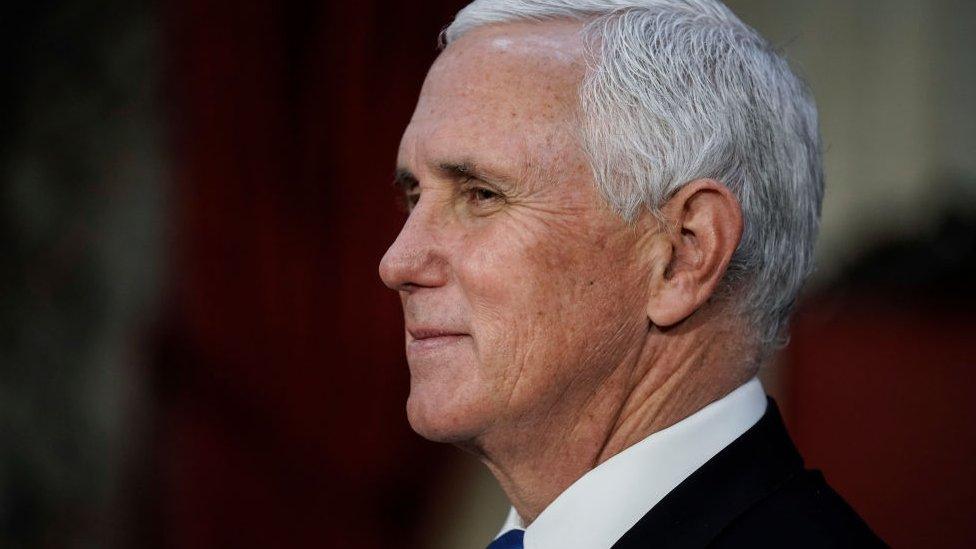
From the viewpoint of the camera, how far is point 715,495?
1.73 meters

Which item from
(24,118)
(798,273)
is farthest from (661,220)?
(24,118)

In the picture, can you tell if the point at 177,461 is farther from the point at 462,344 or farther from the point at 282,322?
the point at 462,344

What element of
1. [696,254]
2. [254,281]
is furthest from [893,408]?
[254,281]

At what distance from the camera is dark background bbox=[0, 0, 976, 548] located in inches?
142

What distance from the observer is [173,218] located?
13.1 feet

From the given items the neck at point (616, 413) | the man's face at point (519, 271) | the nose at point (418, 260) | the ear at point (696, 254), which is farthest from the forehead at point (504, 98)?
the neck at point (616, 413)

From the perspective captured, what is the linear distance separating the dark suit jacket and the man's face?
0.23 m

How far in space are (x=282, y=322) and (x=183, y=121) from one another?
76 cm

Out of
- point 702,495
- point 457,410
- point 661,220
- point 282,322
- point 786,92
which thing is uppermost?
point 786,92

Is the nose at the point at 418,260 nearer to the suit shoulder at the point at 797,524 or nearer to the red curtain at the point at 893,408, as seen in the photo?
the suit shoulder at the point at 797,524

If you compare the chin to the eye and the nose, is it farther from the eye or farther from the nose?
the eye

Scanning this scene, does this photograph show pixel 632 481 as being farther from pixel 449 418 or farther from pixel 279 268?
pixel 279 268

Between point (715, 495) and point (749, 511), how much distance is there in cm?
5

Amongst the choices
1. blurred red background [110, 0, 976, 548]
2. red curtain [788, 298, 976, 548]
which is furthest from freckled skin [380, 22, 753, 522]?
blurred red background [110, 0, 976, 548]
